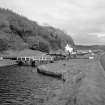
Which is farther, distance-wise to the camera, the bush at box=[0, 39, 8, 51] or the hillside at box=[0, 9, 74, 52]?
the hillside at box=[0, 9, 74, 52]

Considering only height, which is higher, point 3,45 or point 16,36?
point 16,36

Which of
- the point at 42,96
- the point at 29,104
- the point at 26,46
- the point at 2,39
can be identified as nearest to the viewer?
the point at 29,104

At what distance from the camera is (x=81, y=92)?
57.8ft

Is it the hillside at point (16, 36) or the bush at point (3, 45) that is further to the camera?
the hillside at point (16, 36)

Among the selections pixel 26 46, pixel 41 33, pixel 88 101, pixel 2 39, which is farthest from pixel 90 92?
pixel 41 33

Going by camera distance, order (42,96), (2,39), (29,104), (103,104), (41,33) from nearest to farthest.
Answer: (103,104), (29,104), (42,96), (2,39), (41,33)

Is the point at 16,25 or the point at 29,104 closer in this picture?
the point at 29,104

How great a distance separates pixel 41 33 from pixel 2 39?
74.9m

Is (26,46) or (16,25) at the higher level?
(16,25)

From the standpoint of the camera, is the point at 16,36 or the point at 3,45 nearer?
the point at 3,45

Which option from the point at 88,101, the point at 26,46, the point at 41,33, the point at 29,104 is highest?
the point at 41,33

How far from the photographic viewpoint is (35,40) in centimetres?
12875

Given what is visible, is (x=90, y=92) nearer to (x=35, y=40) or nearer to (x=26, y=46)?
(x=26, y=46)

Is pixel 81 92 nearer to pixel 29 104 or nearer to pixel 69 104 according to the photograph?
pixel 69 104
